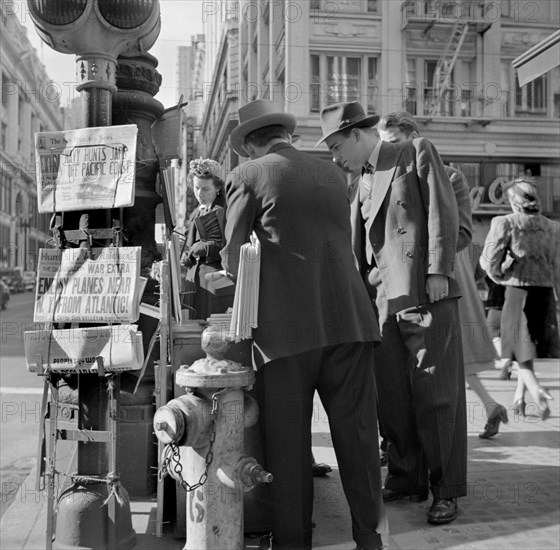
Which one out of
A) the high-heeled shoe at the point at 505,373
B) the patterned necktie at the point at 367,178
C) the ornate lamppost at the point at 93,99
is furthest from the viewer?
the high-heeled shoe at the point at 505,373

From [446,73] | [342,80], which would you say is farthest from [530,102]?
[342,80]

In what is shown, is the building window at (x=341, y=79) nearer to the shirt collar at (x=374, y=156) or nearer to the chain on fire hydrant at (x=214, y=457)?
the shirt collar at (x=374, y=156)

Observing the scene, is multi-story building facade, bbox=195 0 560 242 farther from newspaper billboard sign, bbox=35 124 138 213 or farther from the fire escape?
newspaper billboard sign, bbox=35 124 138 213

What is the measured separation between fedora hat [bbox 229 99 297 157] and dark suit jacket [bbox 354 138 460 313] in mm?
791

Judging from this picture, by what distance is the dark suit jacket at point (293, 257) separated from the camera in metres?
3.11

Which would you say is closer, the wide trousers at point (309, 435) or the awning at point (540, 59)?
the wide trousers at point (309, 435)

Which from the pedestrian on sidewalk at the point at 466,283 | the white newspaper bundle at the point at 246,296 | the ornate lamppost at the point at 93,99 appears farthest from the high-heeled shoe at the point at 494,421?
the ornate lamppost at the point at 93,99

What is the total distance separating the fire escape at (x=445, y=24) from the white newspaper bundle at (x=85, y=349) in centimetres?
2073

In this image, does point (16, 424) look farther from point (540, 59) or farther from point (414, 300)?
point (540, 59)

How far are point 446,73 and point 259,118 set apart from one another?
67.8 ft

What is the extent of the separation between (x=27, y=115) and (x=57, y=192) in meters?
72.2

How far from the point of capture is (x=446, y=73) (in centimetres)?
2236

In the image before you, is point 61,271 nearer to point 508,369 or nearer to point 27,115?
point 508,369

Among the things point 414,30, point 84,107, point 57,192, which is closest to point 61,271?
point 57,192
